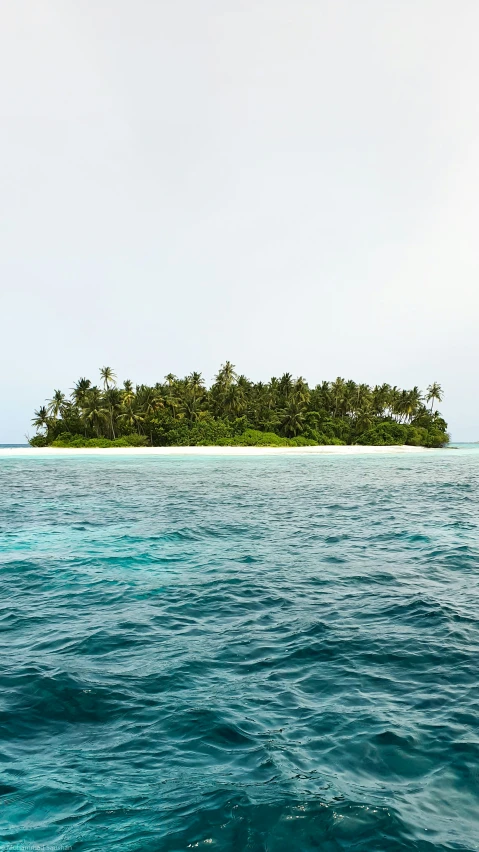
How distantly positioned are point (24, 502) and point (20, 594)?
649 inches

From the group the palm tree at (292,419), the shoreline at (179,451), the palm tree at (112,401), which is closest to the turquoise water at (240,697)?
the shoreline at (179,451)

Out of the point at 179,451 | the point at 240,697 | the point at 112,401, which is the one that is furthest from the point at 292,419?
the point at 240,697

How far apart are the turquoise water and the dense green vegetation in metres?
69.7

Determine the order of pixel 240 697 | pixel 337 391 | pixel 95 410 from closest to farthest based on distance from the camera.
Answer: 1. pixel 240 697
2. pixel 95 410
3. pixel 337 391

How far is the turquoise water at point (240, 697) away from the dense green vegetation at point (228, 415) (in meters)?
69.7

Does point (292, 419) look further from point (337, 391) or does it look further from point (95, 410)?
point (95, 410)

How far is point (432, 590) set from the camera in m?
11.1

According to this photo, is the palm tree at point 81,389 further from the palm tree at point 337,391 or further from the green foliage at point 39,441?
the palm tree at point 337,391

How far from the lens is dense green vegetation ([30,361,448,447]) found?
84.6 metres

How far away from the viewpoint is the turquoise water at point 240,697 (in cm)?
436

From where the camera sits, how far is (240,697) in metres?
6.36

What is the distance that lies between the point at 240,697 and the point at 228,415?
88066 mm

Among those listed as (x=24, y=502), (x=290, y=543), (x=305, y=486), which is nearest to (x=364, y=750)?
(x=290, y=543)

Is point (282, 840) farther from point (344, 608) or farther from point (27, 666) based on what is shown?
point (344, 608)
